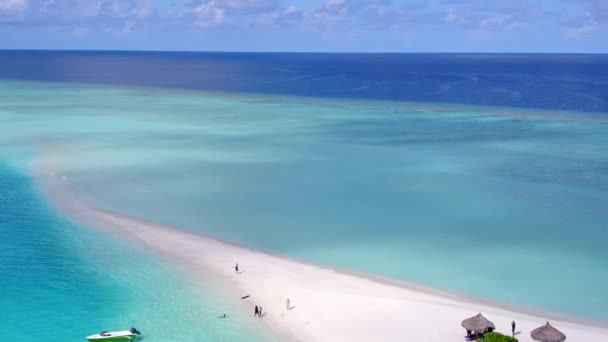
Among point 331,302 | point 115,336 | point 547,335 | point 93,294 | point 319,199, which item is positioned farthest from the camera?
point 319,199

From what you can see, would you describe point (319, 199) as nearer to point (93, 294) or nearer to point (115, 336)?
point (93, 294)

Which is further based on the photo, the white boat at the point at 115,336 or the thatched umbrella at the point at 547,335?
the white boat at the point at 115,336

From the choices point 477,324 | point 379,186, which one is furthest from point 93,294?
point 379,186

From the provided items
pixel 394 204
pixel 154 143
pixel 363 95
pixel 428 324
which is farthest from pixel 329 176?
pixel 363 95

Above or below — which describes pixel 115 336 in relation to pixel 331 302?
below

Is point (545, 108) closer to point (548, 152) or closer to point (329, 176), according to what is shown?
point (548, 152)

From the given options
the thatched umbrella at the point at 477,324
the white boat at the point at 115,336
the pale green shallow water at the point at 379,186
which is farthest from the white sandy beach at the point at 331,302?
the white boat at the point at 115,336

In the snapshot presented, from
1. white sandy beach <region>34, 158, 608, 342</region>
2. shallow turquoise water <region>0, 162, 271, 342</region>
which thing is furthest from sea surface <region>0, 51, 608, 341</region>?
white sandy beach <region>34, 158, 608, 342</region>

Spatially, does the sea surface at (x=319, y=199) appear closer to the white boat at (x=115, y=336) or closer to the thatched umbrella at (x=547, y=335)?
the white boat at (x=115, y=336)
